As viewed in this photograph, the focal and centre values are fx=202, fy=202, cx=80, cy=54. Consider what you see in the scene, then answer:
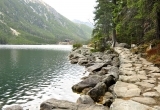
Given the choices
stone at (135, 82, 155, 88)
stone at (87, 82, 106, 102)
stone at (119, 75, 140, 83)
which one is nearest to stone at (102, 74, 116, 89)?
stone at (87, 82, 106, 102)

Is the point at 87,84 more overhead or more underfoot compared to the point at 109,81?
more underfoot

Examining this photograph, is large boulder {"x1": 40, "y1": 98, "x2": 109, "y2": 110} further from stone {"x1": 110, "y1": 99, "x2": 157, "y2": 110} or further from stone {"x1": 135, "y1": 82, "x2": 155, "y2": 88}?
stone {"x1": 110, "y1": 99, "x2": 157, "y2": 110}

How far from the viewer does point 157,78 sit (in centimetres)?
1070

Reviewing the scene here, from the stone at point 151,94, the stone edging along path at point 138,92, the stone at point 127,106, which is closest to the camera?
the stone at point 127,106

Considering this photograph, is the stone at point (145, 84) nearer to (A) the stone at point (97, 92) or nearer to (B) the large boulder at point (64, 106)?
(B) the large boulder at point (64, 106)

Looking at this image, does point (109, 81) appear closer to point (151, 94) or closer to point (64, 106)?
point (64, 106)

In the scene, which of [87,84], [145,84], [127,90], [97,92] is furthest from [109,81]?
[127,90]

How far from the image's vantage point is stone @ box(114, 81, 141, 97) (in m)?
8.27

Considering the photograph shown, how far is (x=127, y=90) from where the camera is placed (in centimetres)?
877

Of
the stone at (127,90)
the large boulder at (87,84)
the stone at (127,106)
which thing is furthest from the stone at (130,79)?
the large boulder at (87,84)

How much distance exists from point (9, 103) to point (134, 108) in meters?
12.0

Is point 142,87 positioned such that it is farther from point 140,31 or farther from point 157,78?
point 140,31

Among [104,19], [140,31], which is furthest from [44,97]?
[104,19]

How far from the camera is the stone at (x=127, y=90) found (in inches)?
326
